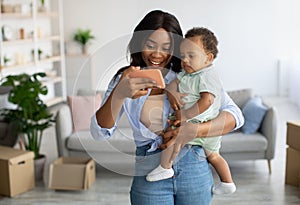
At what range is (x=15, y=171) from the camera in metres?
3.63

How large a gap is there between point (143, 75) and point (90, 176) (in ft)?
8.96

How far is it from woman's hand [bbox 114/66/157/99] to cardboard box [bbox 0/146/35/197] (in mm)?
2555

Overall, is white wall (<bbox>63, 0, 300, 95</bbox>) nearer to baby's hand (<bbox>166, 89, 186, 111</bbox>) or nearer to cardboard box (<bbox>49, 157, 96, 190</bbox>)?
cardboard box (<bbox>49, 157, 96, 190</bbox>)

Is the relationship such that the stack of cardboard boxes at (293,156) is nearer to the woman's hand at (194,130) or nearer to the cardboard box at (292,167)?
the cardboard box at (292,167)

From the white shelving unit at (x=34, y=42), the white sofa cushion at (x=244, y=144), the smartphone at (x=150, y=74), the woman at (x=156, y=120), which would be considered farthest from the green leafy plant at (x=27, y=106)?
the smartphone at (x=150, y=74)

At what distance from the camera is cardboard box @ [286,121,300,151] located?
372cm

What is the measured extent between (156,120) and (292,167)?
109 inches

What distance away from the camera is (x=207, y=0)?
313 inches

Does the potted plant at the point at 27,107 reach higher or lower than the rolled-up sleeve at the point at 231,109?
lower

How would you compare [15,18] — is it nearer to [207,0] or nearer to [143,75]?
[207,0]

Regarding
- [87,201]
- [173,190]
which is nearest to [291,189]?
[87,201]

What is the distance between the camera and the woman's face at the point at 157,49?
1278 mm

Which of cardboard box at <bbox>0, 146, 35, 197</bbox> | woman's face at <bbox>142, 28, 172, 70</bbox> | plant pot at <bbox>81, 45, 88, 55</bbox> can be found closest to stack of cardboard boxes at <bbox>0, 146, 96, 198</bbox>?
cardboard box at <bbox>0, 146, 35, 197</bbox>

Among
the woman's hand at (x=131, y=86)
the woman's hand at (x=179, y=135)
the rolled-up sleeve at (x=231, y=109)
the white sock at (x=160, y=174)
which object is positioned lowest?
the white sock at (x=160, y=174)
